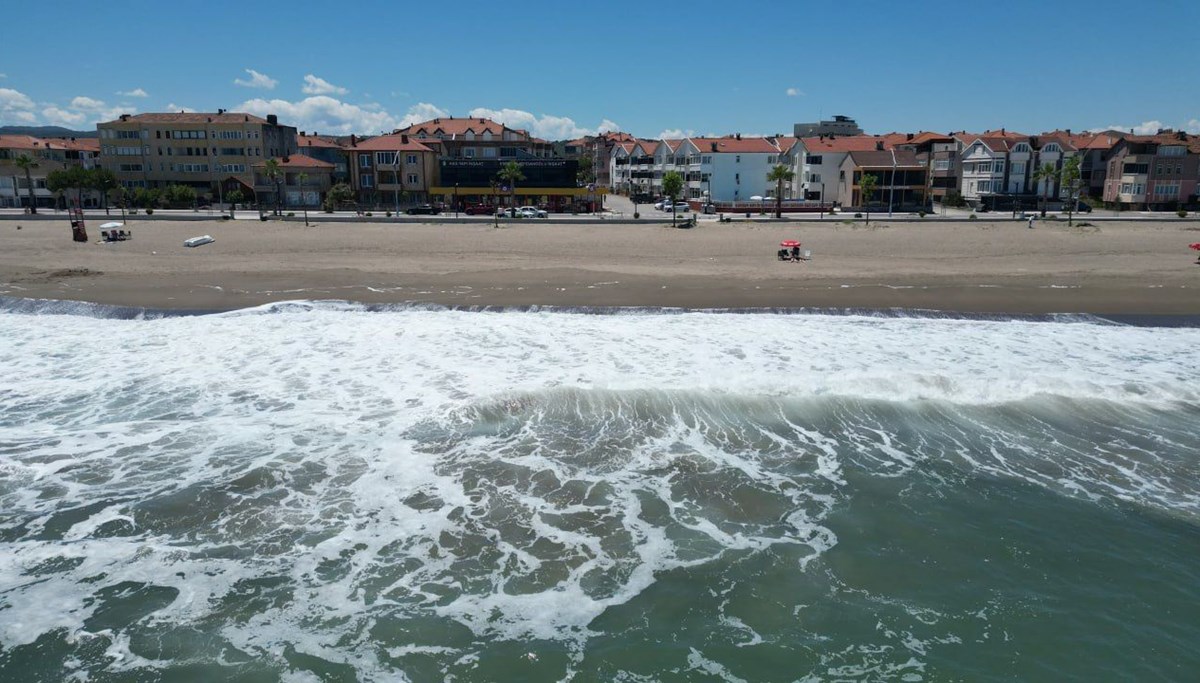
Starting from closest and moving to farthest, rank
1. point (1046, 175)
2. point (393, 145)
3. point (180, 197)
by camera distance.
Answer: point (1046, 175) → point (180, 197) → point (393, 145)

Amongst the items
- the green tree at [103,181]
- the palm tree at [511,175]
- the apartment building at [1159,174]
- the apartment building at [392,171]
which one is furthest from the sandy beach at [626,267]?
the apartment building at [1159,174]

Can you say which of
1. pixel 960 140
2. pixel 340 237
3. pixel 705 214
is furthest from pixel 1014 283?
pixel 960 140

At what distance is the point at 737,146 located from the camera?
10200 cm

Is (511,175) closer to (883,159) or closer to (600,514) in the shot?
(883,159)

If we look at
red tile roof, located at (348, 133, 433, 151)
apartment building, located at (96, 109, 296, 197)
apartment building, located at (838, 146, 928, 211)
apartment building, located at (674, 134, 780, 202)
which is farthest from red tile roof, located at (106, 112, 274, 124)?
apartment building, located at (838, 146, 928, 211)

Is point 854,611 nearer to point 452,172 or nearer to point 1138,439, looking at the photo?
point 1138,439

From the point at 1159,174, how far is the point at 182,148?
12059 centimetres

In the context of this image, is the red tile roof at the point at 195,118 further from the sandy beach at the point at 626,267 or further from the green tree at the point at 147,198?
the sandy beach at the point at 626,267

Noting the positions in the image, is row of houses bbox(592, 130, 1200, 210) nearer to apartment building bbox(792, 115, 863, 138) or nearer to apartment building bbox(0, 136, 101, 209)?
apartment building bbox(792, 115, 863, 138)

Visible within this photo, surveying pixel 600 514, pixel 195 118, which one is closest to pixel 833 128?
pixel 195 118

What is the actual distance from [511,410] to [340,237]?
3717 cm

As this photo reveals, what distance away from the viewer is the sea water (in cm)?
923

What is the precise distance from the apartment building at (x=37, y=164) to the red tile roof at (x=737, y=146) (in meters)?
76.5

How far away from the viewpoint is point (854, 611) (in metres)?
9.87
